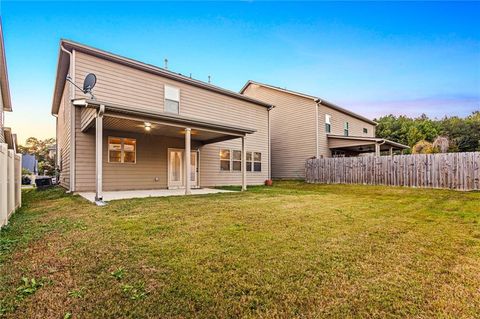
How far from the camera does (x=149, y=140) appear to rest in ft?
37.1

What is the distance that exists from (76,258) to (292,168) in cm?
1598

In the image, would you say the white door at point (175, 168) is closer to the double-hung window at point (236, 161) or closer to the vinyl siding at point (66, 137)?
the double-hung window at point (236, 161)

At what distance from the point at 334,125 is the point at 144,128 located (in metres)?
14.0

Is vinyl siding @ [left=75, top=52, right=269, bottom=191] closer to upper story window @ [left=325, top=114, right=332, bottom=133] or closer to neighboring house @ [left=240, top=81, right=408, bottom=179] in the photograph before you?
neighboring house @ [left=240, top=81, right=408, bottom=179]

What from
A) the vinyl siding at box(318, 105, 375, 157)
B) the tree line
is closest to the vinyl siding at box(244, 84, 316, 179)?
the vinyl siding at box(318, 105, 375, 157)

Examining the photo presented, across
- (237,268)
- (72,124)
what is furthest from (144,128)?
(237,268)

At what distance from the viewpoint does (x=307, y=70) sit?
1641cm

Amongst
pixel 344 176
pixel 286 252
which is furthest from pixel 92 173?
pixel 344 176

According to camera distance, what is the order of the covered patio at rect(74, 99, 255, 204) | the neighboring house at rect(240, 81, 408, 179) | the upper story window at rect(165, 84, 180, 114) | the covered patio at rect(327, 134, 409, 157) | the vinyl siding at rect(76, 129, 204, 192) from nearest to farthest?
the covered patio at rect(74, 99, 255, 204) → the vinyl siding at rect(76, 129, 204, 192) → the upper story window at rect(165, 84, 180, 114) → the covered patio at rect(327, 134, 409, 157) → the neighboring house at rect(240, 81, 408, 179)

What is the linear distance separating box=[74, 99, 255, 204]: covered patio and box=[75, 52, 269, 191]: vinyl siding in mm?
102

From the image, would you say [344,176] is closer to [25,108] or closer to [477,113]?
[25,108]

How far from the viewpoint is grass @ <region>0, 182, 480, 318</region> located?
1990mm

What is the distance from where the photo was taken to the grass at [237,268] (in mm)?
1990

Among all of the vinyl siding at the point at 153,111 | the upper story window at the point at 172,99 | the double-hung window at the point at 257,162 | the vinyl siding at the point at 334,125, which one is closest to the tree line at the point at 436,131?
the vinyl siding at the point at 334,125
